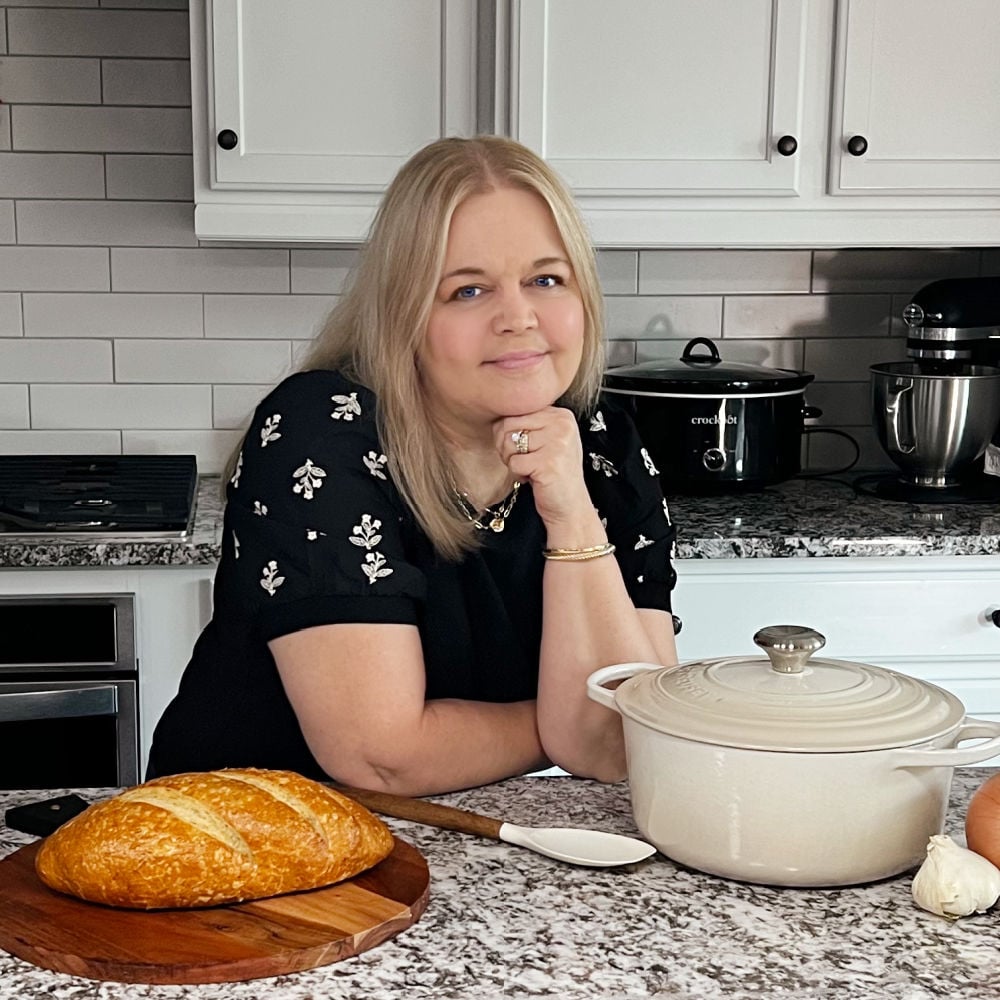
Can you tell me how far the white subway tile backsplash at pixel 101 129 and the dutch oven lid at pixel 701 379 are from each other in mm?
1025

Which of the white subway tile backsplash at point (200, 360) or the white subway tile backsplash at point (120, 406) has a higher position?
the white subway tile backsplash at point (200, 360)

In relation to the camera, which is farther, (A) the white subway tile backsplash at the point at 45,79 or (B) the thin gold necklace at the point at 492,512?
(A) the white subway tile backsplash at the point at 45,79

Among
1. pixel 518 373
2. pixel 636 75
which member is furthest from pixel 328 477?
pixel 636 75

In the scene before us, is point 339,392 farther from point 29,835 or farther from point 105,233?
point 105,233

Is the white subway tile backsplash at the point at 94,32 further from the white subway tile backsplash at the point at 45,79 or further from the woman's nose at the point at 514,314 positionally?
the woman's nose at the point at 514,314

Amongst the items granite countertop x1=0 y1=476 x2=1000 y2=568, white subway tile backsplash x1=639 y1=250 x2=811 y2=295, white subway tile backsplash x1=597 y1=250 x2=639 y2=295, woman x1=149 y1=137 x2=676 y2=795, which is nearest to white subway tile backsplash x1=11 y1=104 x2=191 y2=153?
granite countertop x1=0 y1=476 x2=1000 y2=568

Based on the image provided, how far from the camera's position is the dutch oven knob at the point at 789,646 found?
3.47 feet

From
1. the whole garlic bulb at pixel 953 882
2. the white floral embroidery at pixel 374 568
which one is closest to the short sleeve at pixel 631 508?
the white floral embroidery at pixel 374 568

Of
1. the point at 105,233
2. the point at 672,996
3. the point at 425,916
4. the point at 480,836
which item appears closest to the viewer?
the point at 672,996

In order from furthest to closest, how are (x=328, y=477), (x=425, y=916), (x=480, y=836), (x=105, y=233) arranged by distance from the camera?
(x=105, y=233), (x=328, y=477), (x=480, y=836), (x=425, y=916)

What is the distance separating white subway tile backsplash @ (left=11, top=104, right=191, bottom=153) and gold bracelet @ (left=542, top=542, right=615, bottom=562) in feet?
5.79

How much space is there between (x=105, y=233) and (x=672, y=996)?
2.44 meters

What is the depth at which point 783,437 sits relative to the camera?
277cm

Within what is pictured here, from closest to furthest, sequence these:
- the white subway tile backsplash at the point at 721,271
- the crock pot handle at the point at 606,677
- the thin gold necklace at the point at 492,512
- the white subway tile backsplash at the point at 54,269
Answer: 1. the crock pot handle at the point at 606,677
2. the thin gold necklace at the point at 492,512
3. the white subway tile backsplash at the point at 54,269
4. the white subway tile backsplash at the point at 721,271
